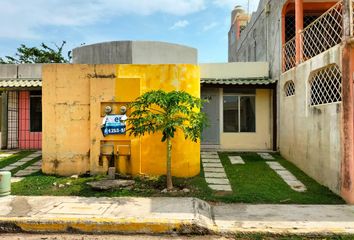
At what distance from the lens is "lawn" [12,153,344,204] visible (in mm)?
6375

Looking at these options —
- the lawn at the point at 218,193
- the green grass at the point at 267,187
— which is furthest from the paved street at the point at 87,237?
the green grass at the point at 267,187

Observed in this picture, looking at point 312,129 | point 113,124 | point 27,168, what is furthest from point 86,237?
point 312,129

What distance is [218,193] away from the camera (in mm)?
6734

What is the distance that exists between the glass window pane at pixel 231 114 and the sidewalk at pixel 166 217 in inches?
251

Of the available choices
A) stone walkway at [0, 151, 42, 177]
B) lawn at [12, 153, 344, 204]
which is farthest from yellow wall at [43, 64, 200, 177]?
stone walkway at [0, 151, 42, 177]

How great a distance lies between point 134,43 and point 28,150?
5.88m

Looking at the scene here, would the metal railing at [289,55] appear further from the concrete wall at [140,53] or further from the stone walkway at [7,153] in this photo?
the stone walkway at [7,153]

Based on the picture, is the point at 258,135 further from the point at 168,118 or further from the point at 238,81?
the point at 168,118

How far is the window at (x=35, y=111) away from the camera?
1238 centimetres

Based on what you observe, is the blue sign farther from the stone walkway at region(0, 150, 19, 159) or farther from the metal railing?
the metal railing

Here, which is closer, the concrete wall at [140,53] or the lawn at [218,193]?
the lawn at [218,193]

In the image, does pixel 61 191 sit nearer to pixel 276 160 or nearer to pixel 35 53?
pixel 276 160

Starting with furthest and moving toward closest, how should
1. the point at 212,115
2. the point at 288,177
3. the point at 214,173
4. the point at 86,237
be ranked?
1. the point at 212,115
2. the point at 214,173
3. the point at 288,177
4. the point at 86,237

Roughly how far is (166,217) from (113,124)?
3.44 m
